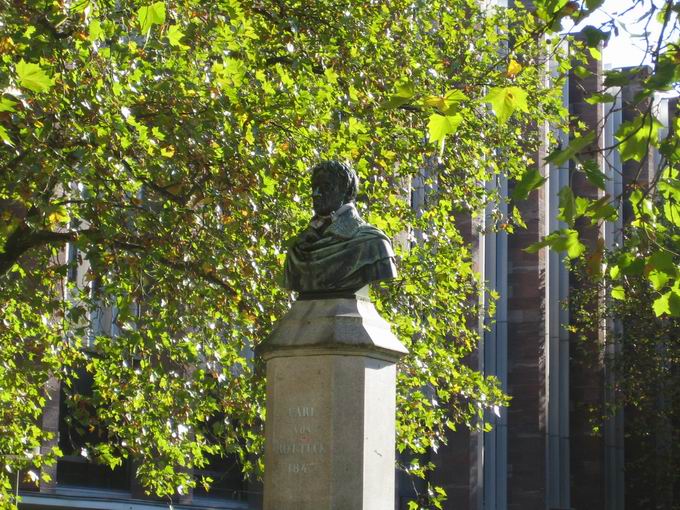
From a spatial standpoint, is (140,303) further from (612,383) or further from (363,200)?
(612,383)

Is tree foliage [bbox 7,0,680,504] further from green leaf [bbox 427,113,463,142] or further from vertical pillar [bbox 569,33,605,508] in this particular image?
vertical pillar [bbox 569,33,605,508]

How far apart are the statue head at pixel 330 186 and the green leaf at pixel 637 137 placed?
284 centimetres

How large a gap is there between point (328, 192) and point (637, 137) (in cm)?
305

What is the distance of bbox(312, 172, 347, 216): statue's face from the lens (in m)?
10.5

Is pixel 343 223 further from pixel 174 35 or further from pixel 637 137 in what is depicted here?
pixel 174 35

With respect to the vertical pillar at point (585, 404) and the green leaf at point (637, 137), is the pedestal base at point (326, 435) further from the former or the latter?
the vertical pillar at point (585, 404)

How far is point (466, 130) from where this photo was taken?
19.0 m

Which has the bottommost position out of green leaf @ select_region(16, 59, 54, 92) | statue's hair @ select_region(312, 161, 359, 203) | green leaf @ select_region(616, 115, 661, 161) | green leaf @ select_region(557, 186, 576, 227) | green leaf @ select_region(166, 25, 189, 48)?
green leaf @ select_region(557, 186, 576, 227)

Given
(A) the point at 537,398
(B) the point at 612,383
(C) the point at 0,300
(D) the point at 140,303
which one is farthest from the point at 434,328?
(B) the point at 612,383

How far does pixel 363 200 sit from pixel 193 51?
3161mm

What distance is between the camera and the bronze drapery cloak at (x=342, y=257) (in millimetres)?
10258

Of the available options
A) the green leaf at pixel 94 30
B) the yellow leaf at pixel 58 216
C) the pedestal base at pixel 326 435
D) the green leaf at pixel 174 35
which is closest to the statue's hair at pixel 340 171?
the pedestal base at pixel 326 435

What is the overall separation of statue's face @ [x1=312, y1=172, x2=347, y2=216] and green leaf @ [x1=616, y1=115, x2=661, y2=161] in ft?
9.40

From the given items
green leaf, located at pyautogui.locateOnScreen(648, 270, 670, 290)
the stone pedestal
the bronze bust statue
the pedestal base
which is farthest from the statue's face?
green leaf, located at pyautogui.locateOnScreen(648, 270, 670, 290)
